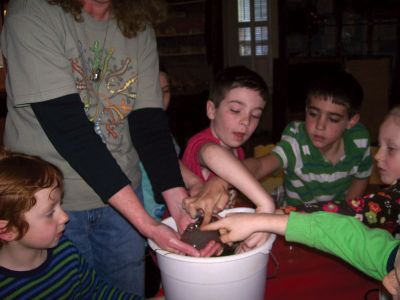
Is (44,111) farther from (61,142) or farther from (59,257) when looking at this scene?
(59,257)

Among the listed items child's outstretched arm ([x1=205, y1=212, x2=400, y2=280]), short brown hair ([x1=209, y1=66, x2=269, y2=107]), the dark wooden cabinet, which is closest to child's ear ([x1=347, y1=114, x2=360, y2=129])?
short brown hair ([x1=209, y1=66, x2=269, y2=107])

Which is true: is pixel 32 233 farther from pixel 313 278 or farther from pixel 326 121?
pixel 326 121

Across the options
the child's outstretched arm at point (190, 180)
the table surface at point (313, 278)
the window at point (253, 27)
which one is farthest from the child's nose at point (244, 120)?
the window at point (253, 27)

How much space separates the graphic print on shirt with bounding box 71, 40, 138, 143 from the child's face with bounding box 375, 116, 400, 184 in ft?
2.27

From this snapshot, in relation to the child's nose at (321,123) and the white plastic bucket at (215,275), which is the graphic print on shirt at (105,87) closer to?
the white plastic bucket at (215,275)

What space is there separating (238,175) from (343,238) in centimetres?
27

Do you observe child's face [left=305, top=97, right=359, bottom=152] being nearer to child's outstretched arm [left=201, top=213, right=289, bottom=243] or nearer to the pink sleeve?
the pink sleeve

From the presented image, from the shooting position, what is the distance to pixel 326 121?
5.28 feet

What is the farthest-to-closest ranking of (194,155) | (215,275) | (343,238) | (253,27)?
(253,27) → (194,155) → (343,238) → (215,275)

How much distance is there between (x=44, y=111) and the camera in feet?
2.91

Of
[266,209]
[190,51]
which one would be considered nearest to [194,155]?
[266,209]

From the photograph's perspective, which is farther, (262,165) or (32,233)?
(262,165)

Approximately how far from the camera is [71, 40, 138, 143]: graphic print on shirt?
1008mm

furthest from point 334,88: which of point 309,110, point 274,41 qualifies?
point 274,41
